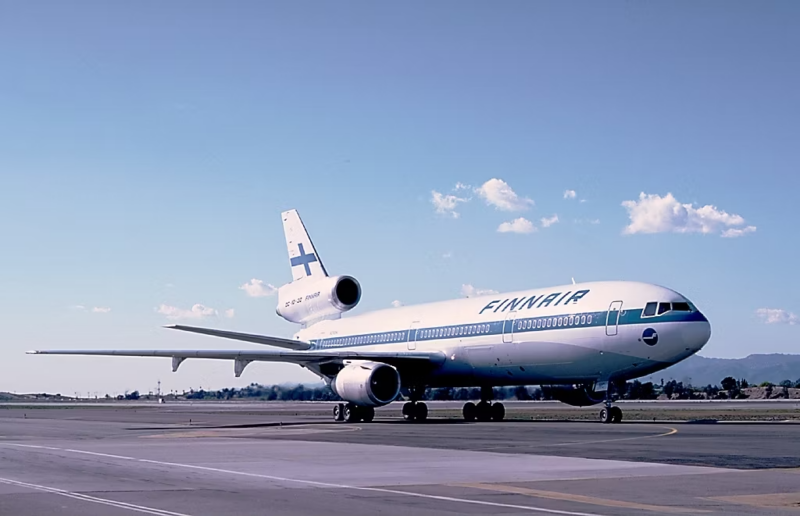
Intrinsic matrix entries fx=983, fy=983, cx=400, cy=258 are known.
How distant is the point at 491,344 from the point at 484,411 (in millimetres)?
4610

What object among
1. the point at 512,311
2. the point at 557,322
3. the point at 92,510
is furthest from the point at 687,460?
the point at 512,311

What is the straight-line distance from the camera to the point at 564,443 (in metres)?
23.0

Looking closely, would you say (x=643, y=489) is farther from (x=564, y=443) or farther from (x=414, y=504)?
(x=564, y=443)

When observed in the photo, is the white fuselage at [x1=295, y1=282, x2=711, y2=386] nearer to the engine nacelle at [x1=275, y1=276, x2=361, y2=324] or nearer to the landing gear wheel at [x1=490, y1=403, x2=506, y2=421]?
the landing gear wheel at [x1=490, y1=403, x2=506, y2=421]

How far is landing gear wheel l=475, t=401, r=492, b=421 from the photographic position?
41.6 meters

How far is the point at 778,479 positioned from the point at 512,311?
2330 cm

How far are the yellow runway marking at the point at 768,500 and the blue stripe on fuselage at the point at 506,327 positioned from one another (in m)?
20.1

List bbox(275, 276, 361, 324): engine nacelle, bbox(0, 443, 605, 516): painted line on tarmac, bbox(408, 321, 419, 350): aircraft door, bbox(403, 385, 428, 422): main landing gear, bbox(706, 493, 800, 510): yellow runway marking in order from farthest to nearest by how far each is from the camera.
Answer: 1. bbox(275, 276, 361, 324): engine nacelle
2. bbox(408, 321, 419, 350): aircraft door
3. bbox(403, 385, 428, 422): main landing gear
4. bbox(706, 493, 800, 510): yellow runway marking
5. bbox(0, 443, 605, 516): painted line on tarmac

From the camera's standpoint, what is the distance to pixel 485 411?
137 ft

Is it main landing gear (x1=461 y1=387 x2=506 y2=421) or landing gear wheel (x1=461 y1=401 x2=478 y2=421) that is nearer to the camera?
main landing gear (x1=461 y1=387 x2=506 y2=421)

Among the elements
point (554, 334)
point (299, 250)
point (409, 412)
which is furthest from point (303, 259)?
point (554, 334)

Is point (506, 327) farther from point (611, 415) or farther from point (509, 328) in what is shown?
point (611, 415)

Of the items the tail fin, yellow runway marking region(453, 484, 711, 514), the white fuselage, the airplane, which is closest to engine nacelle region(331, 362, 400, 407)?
the airplane

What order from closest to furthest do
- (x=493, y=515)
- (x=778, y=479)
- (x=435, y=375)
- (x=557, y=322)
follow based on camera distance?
(x=493, y=515), (x=778, y=479), (x=557, y=322), (x=435, y=375)
